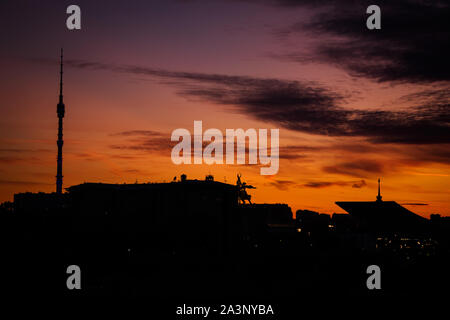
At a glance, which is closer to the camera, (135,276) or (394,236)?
(135,276)

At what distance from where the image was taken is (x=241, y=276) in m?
48.2

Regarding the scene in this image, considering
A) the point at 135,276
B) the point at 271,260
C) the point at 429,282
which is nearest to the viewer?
the point at 135,276

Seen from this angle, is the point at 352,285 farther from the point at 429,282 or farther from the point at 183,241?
the point at 183,241

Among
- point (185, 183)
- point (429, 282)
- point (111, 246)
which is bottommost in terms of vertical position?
point (429, 282)

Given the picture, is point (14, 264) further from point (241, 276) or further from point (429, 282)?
point (429, 282)

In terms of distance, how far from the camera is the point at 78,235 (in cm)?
5381

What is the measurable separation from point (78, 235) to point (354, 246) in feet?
134

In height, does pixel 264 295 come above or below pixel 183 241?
below

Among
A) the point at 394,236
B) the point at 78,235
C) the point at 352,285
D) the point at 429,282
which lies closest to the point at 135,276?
the point at 78,235


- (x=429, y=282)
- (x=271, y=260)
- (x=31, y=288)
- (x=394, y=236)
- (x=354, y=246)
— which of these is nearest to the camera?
(x=31, y=288)

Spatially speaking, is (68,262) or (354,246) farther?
(354,246)

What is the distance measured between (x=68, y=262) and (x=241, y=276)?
52.2ft

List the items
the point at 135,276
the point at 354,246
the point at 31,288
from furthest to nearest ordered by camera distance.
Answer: the point at 354,246 < the point at 135,276 < the point at 31,288

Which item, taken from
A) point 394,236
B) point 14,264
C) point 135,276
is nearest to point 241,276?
point 135,276
